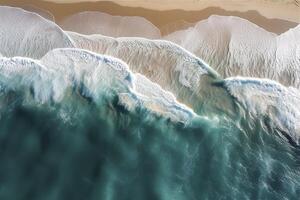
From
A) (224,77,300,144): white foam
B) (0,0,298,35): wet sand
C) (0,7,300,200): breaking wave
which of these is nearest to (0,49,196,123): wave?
(0,7,300,200): breaking wave

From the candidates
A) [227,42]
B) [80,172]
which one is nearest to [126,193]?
[80,172]

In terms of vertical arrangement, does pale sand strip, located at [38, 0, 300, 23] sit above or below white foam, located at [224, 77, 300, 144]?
above

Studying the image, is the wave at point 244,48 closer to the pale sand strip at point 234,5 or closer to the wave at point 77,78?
the pale sand strip at point 234,5

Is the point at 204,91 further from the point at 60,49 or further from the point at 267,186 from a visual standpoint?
the point at 60,49

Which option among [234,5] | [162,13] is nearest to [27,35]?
[162,13]

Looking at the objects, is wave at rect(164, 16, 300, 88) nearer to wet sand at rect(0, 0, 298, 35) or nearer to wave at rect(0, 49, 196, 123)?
wet sand at rect(0, 0, 298, 35)

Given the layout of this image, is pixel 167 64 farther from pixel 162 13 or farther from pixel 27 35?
pixel 27 35

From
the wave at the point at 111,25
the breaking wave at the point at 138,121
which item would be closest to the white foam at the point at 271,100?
the breaking wave at the point at 138,121
